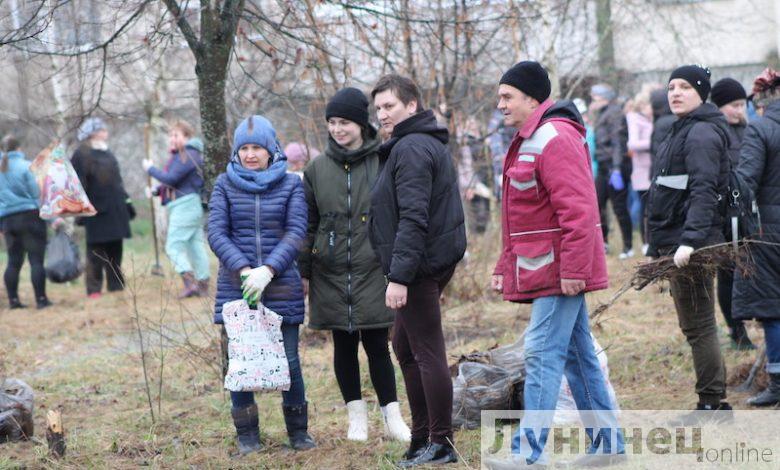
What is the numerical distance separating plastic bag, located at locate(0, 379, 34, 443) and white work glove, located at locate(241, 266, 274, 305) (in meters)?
1.68

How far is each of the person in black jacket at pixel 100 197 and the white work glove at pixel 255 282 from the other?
23.8ft

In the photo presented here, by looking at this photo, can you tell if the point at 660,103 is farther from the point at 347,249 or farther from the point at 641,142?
the point at 347,249

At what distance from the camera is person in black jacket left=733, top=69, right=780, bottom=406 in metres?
5.57

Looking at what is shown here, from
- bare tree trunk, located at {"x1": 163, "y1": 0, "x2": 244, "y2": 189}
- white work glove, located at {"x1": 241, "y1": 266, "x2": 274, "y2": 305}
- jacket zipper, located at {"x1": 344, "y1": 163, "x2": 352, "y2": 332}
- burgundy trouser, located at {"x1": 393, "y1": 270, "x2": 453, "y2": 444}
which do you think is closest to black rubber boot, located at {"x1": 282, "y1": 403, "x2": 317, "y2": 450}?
jacket zipper, located at {"x1": 344, "y1": 163, "x2": 352, "y2": 332}

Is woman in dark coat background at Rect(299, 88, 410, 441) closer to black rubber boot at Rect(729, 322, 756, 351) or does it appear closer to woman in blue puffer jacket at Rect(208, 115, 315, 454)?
woman in blue puffer jacket at Rect(208, 115, 315, 454)

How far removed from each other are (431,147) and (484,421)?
5.48 feet

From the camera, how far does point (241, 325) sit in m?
5.11

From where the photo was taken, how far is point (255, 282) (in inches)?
199

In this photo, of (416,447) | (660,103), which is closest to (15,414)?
(416,447)

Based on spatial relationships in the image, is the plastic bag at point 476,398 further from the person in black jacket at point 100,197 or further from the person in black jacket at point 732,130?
the person in black jacket at point 100,197

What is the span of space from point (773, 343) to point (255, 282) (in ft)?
9.27

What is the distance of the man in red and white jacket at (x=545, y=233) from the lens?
13.9ft

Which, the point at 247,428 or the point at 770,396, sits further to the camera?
the point at 770,396

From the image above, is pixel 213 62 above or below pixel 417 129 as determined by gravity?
above
